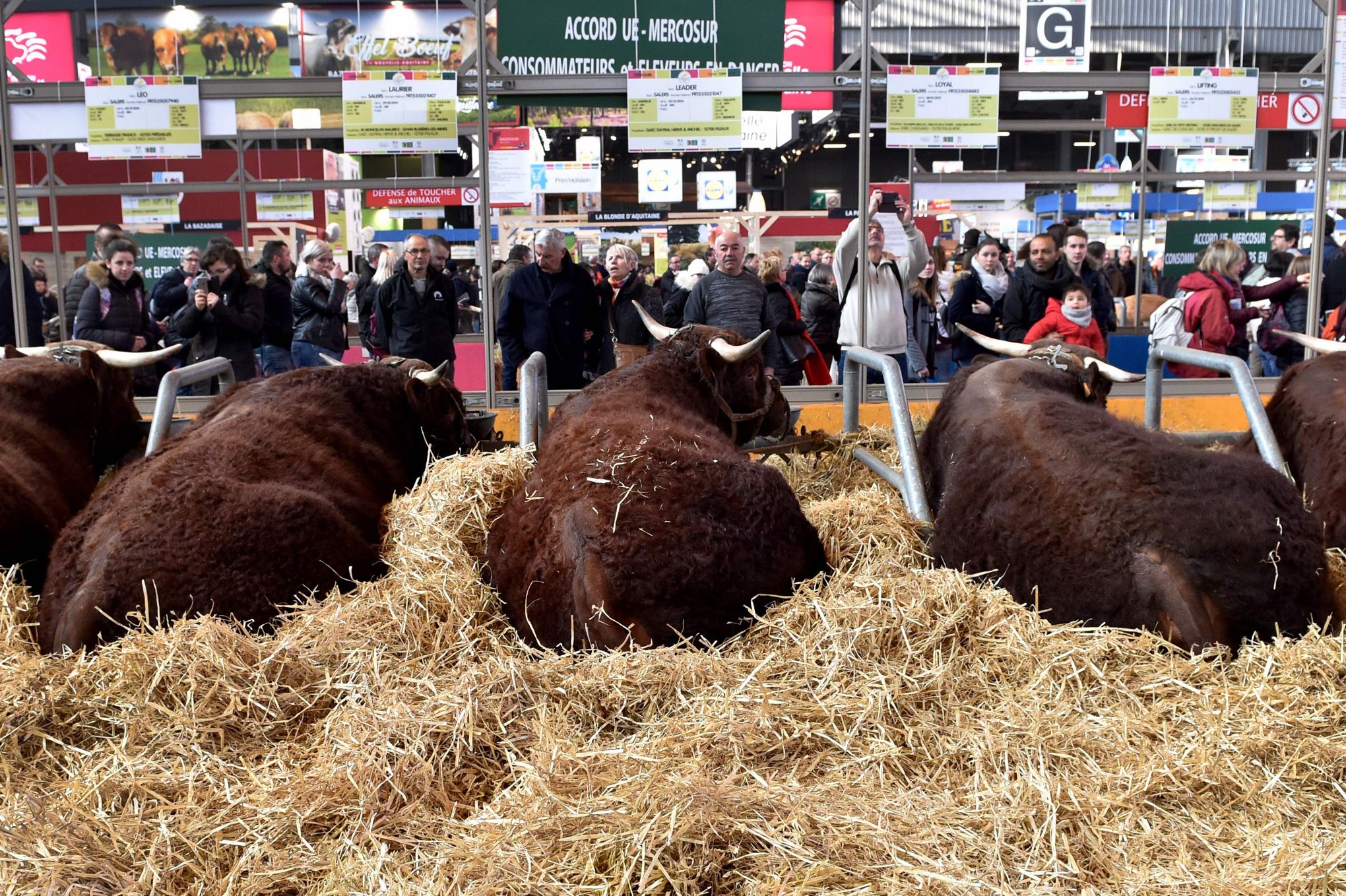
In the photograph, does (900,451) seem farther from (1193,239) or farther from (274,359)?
(1193,239)

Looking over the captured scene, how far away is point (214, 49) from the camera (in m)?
16.1

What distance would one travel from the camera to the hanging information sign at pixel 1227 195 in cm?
1175

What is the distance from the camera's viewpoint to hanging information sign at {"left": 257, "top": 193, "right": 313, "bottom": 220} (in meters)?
8.33

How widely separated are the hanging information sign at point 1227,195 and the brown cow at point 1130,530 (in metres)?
9.01

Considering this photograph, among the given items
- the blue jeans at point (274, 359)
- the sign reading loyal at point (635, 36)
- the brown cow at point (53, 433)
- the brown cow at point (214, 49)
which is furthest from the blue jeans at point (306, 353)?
the brown cow at point (214, 49)

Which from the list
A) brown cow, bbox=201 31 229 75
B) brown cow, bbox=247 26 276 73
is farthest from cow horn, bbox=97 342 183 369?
brown cow, bbox=201 31 229 75

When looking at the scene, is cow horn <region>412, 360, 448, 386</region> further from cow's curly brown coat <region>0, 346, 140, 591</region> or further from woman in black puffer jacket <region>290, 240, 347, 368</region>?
woman in black puffer jacket <region>290, 240, 347, 368</region>

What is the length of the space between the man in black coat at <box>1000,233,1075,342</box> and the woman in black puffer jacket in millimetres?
4605

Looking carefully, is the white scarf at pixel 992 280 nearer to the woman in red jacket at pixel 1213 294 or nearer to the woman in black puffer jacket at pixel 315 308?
the woman in red jacket at pixel 1213 294

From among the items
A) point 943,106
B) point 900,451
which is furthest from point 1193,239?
point 900,451

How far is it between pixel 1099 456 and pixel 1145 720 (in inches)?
38.6

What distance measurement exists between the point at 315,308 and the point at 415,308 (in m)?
1.23

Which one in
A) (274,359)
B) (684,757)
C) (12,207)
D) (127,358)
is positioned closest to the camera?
(684,757)

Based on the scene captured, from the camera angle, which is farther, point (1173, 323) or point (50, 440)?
point (1173, 323)
